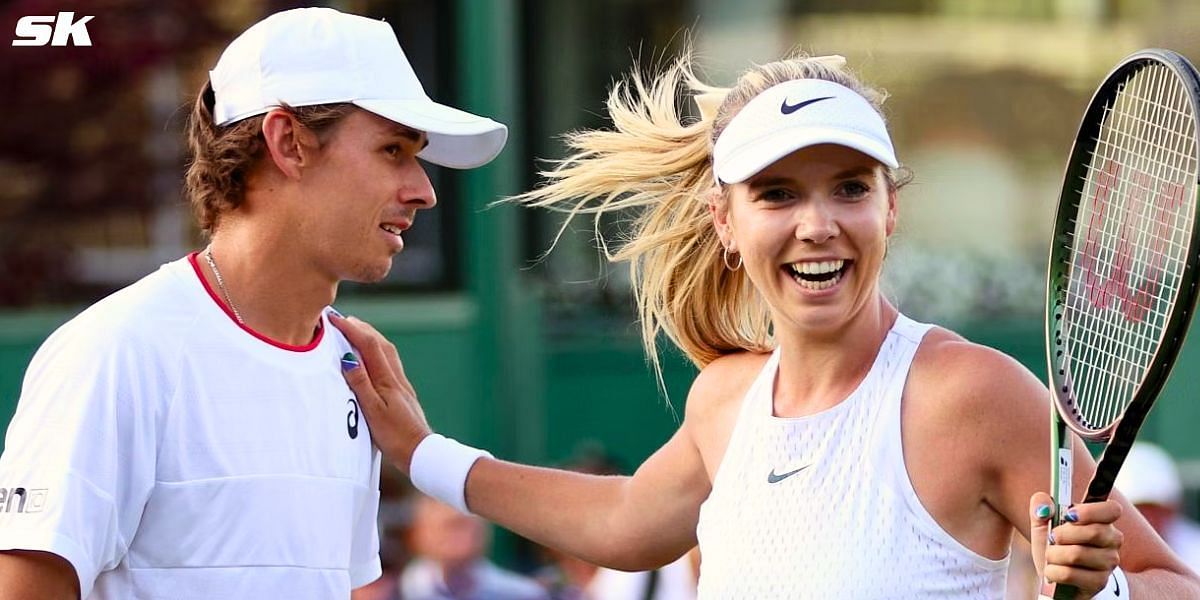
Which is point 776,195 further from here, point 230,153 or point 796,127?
point 230,153

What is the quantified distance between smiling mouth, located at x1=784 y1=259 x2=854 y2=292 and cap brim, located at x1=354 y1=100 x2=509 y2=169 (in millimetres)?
636

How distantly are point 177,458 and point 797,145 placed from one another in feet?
3.70

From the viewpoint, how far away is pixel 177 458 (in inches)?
117

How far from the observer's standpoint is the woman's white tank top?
2932 mm

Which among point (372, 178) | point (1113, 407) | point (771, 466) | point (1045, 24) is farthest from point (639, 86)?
point (1045, 24)

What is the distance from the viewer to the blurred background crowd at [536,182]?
819 cm

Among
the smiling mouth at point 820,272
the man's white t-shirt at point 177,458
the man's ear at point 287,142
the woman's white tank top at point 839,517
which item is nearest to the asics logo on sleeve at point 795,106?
the smiling mouth at point 820,272

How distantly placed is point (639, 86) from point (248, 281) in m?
0.98

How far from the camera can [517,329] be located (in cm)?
853

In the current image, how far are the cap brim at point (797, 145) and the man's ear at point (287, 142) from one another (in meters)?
0.74

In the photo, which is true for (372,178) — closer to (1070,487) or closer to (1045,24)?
(1070,487)

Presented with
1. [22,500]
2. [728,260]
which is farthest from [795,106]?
[22,500]

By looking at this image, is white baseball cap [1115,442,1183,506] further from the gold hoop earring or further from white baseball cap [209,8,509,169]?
white baseball cap [209,8,509,169]

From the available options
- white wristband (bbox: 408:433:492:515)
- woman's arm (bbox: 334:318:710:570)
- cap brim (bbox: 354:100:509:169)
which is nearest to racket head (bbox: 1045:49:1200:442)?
woman's arm (bbox: 334:318:710:570)
